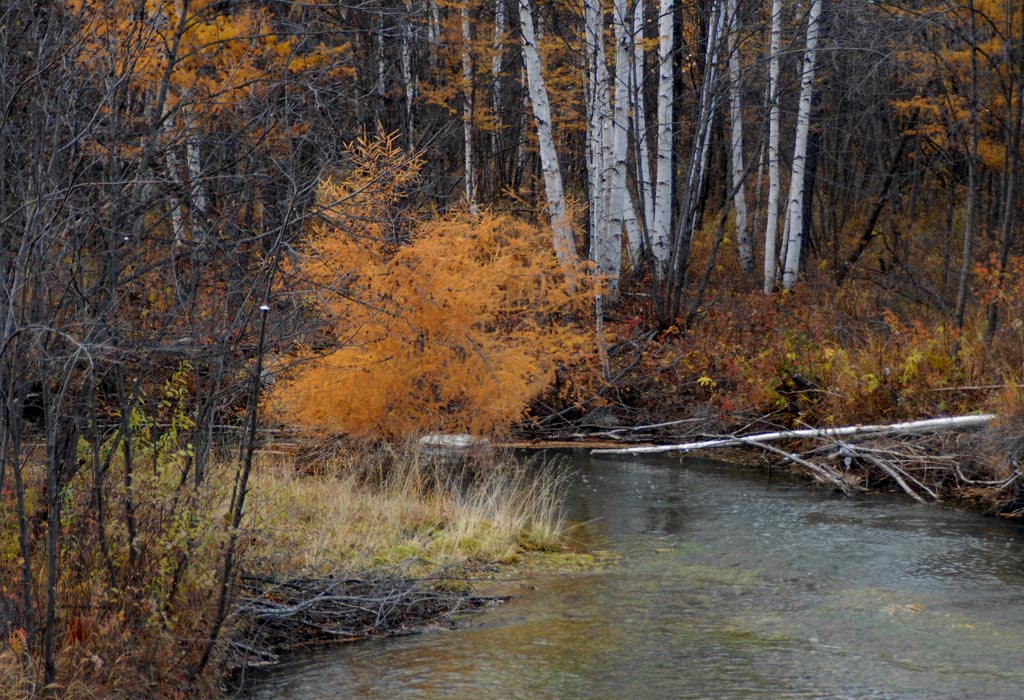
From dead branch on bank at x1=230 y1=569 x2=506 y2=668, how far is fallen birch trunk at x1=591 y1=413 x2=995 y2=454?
6.38m

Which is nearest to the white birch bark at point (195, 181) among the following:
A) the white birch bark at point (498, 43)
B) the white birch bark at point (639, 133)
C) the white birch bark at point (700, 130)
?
the white birch bark at point (700, 130)

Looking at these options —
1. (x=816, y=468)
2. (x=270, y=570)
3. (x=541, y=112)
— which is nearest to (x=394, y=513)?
(x=270, y=570)

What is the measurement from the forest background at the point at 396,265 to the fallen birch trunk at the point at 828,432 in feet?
1.18

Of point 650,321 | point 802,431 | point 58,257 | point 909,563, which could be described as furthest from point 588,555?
point 650,321

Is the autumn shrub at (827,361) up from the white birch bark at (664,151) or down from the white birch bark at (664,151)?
down

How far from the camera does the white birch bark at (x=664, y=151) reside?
1738 centimetres

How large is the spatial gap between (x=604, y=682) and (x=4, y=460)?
339 cm

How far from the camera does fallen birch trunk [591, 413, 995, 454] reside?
11680 millimetres

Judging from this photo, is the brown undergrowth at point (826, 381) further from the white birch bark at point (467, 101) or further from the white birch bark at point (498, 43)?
the white birch bark at point (498, 43)

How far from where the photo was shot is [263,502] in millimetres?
6820

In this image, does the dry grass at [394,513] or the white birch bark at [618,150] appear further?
the white birch bark at [618,150]

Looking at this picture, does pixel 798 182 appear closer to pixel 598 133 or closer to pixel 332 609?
pixel 598 133

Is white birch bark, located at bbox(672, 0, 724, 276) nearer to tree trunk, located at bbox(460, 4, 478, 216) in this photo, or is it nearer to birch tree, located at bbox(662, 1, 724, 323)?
birch tree, located at bbox(662, 1, 724, 323)

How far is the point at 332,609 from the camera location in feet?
23.3
